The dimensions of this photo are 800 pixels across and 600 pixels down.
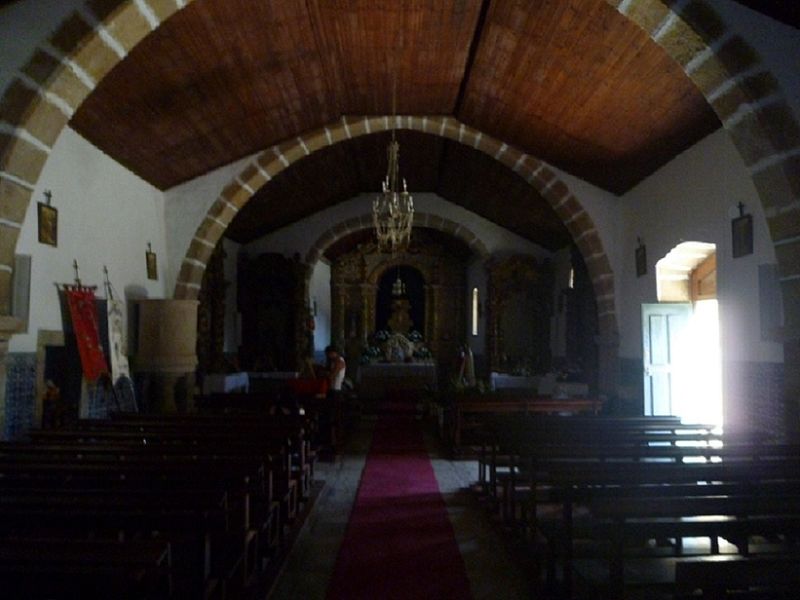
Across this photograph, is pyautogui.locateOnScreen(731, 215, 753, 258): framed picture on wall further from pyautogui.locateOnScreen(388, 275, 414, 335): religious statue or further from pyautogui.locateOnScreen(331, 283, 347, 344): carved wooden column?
pyautogui.locateOnScreen(388, 275, 414, 335): religious statue

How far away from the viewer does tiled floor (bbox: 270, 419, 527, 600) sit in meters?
4.23

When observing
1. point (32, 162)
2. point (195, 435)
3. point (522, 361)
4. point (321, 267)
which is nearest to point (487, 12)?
point (32, 162)

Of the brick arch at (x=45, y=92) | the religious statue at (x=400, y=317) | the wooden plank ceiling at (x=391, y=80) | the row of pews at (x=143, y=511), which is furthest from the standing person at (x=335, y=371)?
the religious statue at (x=400, y=317)

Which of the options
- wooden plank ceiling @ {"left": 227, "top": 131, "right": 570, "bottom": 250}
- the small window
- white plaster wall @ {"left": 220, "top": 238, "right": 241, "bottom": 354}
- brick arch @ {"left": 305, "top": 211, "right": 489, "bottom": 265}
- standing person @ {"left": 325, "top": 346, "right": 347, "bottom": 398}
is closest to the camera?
standing person @ {"left": 325, "top": 346, "right": 347, "bottom": 398}

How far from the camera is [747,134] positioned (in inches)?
208

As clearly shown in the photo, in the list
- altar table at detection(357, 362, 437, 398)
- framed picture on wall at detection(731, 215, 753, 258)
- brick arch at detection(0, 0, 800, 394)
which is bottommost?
altar table at detection(357, 362, 437, 398)

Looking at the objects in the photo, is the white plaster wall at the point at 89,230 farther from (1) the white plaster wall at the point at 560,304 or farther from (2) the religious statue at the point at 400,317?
(2) the religious statue at the point at 400,317

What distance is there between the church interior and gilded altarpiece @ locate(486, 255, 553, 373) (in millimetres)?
2075

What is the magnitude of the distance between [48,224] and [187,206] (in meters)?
3.53

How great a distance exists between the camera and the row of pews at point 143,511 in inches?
86.0

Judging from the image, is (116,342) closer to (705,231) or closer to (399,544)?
(399,544)

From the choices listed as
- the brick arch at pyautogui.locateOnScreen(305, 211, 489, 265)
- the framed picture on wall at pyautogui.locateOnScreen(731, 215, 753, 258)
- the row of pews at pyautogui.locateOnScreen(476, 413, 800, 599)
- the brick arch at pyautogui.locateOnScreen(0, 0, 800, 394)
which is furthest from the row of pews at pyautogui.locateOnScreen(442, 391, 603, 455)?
the brick arch at pyautogui.locateOnScreen(305, 211, 489, 265)

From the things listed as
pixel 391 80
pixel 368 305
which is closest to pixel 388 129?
pixel 391 80

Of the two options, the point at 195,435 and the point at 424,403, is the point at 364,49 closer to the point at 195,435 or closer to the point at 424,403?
the point at 195,435
